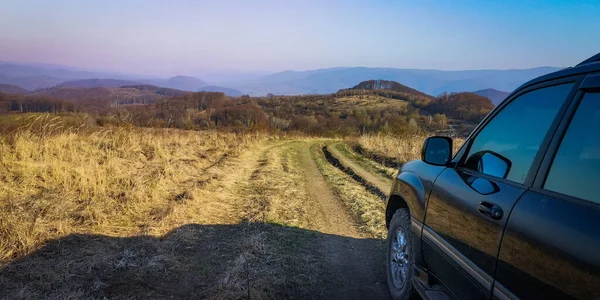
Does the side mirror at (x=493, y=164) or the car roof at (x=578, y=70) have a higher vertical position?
the car roof at (x=578, y=70)

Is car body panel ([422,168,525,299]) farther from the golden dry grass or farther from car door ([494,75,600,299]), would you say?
the golden dry grass

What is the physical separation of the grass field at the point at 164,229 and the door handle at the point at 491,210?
6.99 ft

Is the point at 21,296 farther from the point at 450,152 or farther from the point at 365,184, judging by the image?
the point at 365,184

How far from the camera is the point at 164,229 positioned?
A: 525 cm

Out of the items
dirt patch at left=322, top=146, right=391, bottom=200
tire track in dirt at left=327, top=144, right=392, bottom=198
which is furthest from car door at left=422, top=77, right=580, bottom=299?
tire track in dirt at left=327, top=144, right=392, bottom=198

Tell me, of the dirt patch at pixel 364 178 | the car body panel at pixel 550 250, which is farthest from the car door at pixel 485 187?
the dirt patch at pixel 364 178

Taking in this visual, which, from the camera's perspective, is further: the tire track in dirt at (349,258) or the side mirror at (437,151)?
the tire track in dirt at (349,258)

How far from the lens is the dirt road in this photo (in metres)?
3.53

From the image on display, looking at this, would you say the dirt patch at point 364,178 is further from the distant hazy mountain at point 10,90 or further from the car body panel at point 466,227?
the distant hazy mountain at point 10,90

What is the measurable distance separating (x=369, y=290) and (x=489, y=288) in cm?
218

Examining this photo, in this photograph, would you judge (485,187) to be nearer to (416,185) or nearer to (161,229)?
(416,185)

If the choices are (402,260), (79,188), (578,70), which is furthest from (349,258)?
(79,188)

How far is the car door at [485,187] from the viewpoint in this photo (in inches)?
73.2

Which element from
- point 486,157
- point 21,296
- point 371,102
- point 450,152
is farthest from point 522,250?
point 371,102
